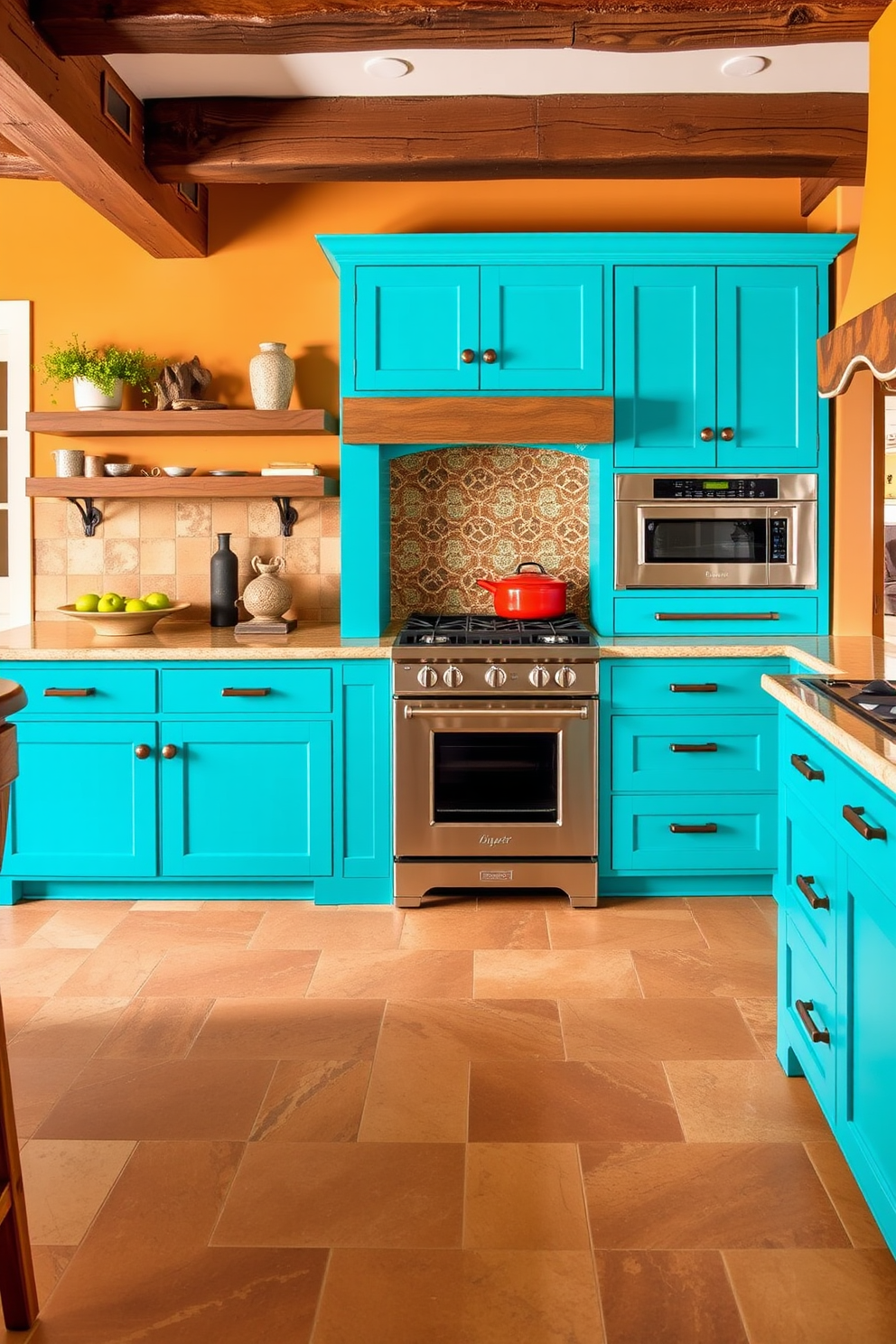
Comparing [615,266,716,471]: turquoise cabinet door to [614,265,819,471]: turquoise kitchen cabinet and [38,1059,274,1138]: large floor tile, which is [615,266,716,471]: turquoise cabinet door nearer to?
[614,265,819,471]: turquoise kitchen cabinet

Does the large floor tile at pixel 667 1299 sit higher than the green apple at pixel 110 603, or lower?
lower

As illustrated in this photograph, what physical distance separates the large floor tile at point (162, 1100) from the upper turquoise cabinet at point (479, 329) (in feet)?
7.82

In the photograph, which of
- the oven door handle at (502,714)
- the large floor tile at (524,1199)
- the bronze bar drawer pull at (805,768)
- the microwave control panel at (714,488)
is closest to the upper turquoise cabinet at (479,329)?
the microwave control panel at (714,488)

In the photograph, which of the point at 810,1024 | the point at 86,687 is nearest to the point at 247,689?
the point at 86,687

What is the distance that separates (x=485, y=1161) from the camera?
7.62ft

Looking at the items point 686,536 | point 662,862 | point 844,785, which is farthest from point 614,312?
point 844,785

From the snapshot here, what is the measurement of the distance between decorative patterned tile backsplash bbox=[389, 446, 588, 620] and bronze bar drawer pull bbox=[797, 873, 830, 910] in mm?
2308

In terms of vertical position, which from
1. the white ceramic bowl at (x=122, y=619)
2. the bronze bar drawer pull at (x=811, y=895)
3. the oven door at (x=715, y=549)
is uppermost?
the oven door at (x=715, y=549)

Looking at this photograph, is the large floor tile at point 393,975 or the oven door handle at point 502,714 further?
the oven door handle at point 502,714

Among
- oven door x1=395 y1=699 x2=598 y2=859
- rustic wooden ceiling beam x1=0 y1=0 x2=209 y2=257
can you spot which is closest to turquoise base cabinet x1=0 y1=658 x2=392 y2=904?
oven door x1=395 y1=699 x2=598 y2=859

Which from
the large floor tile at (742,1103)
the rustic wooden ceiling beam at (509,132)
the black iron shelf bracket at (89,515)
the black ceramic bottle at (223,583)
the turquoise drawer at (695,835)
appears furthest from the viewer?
the black iron shelf bracket at (89,515)

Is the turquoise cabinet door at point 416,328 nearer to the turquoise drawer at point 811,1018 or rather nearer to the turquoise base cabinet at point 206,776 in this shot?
the turquoise base cabinet at point 206,776

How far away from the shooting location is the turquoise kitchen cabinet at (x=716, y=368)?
403cm

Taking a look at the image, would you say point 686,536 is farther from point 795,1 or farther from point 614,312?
point 795,1
